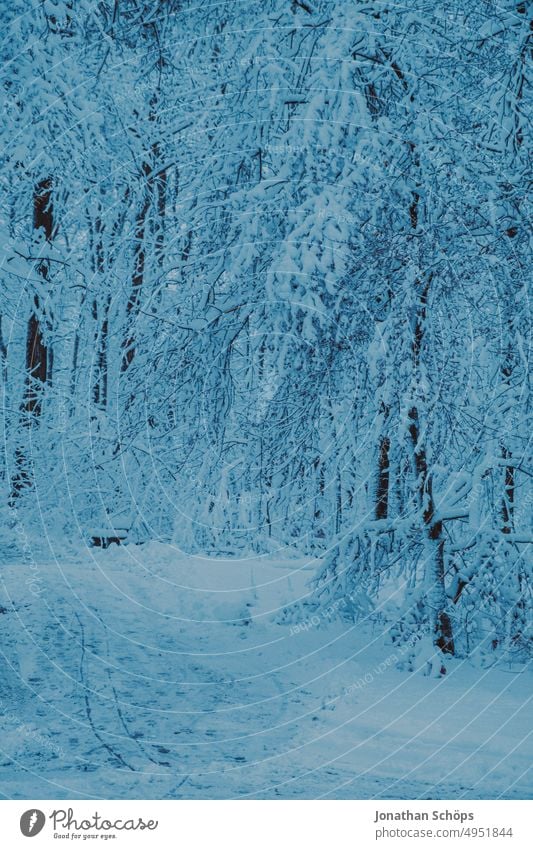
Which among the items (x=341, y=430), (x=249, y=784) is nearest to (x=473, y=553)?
(x=341, y=430)

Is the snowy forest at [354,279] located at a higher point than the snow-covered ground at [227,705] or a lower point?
higher

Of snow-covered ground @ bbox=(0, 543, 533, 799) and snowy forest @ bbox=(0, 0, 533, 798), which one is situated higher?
snowy forest @ bbox=(0, 0, 533, 798)

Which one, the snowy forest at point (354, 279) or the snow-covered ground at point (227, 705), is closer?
the snow-covered ground at point (227, 705)

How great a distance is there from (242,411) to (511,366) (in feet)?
10.1

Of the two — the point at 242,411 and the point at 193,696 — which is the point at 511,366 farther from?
the point at 193,696

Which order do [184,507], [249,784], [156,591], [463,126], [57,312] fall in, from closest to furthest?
[249,784], [463,126], [156,591], [57,312], [184,507]

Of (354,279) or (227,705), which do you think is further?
(354,279)

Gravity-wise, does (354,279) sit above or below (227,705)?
above

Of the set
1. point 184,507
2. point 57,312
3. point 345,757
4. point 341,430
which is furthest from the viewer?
point 184,507

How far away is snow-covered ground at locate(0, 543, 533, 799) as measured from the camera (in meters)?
4.61

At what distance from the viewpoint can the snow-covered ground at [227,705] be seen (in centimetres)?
461

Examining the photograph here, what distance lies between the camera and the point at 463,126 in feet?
21.7

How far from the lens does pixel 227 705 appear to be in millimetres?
5988

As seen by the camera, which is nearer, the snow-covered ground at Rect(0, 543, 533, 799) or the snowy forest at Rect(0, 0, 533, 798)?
the snow-covered ground at Rect(0, 543, 533, 799)
